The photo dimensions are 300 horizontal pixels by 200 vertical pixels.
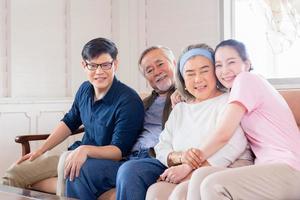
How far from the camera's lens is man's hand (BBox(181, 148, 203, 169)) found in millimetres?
1949

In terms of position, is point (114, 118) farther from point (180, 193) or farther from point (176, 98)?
point (180, 193)

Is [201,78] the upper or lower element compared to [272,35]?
lower

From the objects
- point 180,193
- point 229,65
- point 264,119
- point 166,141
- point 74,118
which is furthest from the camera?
point 74,118

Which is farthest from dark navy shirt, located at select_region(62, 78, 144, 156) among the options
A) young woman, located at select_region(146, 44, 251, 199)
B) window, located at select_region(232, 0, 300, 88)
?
window, located at select_region(232, 0, 300, 88)

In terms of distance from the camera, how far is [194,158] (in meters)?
1.96

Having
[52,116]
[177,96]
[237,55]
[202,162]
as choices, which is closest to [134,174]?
[202,162]

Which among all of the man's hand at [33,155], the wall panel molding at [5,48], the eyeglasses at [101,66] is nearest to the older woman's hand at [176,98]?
the eyeglasses at [101,66]

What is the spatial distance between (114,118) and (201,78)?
0.55m

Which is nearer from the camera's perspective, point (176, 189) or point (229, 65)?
point (176, 189)

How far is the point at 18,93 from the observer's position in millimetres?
3957

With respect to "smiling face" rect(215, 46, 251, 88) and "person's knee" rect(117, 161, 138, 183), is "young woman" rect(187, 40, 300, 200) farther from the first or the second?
"person's knee" rect(117, 161, 138, 183)

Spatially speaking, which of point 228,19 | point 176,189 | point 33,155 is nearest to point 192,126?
point 176,189

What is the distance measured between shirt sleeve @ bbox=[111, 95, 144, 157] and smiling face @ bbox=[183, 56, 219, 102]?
1.28 feet

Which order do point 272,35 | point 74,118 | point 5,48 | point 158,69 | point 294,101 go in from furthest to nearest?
1. point 5,48
2. point 272,35
3. point 74,118
4. point 158,69
5. point 294,101
